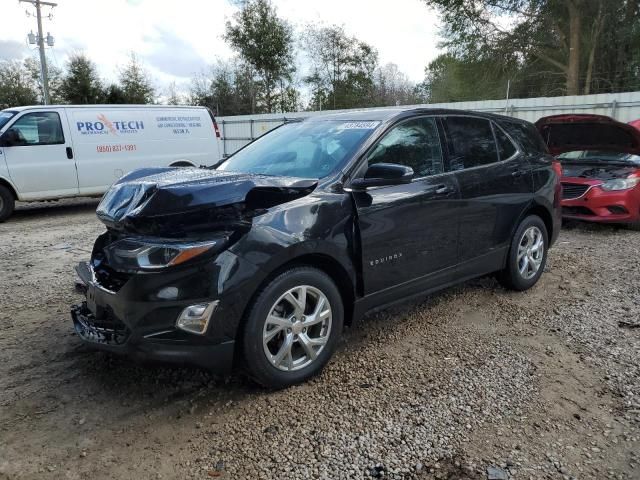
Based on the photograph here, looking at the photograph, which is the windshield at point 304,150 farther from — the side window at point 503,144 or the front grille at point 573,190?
the front grille at point 573,190

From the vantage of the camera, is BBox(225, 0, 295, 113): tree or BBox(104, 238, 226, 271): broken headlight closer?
BBox(104, 238, 226, 271): broken headlight

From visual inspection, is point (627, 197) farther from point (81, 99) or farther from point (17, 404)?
point (81, 99)

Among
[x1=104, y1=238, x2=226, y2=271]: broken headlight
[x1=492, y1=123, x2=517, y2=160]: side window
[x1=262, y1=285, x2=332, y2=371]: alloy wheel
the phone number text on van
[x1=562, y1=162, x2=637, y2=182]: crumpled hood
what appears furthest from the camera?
the phone number text on van

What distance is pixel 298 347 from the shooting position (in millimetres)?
3012

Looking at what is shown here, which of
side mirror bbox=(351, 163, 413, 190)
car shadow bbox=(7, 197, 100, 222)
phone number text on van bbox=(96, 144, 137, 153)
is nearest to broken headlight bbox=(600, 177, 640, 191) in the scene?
side mirror bbox=(351, 163, 413, 190)

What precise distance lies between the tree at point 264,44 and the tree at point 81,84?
9210 millimetres

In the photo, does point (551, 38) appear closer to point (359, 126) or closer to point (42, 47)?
point (359, 126)

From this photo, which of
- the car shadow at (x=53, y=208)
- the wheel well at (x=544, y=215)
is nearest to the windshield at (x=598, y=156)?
the wheel well at (x=544, y=215)

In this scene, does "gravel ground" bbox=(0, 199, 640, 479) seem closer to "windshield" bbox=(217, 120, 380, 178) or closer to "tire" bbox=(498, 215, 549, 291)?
"tire" bbox=(498, 215, 549, 291)

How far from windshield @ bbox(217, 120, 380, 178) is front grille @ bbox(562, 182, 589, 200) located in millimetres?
5021

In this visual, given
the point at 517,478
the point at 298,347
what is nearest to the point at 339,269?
the point at 298,347

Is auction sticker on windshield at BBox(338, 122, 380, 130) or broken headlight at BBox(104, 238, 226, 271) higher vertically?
auction sticker on windshield at BBox(338, 122, 380, 130)

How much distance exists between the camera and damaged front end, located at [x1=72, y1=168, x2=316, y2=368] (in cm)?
257

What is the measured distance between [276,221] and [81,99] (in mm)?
31614
